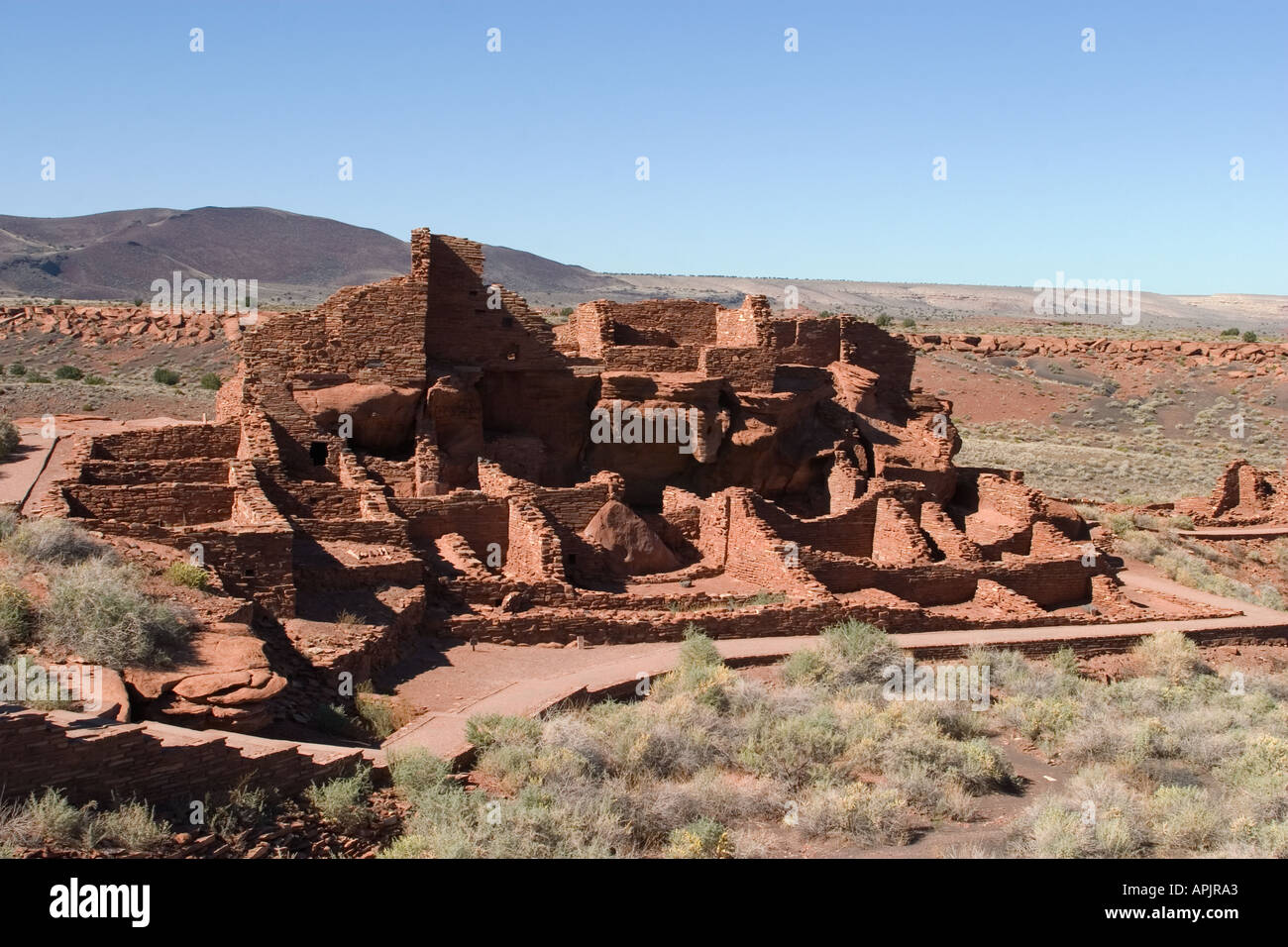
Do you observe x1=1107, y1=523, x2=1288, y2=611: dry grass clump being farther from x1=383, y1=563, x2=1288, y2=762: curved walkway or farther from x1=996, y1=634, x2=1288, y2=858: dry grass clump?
x1=996, y1=634, x2=1288, y2=858: dry grass clump

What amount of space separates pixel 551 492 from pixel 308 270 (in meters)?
129

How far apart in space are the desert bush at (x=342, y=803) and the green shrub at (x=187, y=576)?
4.11 metres

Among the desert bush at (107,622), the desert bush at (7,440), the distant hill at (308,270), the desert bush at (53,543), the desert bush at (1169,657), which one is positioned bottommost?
the desert bush at (1169,657)

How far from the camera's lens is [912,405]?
81.6 feet

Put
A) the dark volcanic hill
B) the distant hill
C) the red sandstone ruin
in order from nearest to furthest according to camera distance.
Answer: the red sandstone ruin < the dark volcanic hill < the distant hill

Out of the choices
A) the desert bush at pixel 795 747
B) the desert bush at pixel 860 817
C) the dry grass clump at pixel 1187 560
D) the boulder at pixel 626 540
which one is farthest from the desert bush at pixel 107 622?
the dry grass clump at pixel 1187 560

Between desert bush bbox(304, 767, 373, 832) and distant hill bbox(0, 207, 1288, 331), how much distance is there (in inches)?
4042

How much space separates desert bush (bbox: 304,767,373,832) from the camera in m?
8.89

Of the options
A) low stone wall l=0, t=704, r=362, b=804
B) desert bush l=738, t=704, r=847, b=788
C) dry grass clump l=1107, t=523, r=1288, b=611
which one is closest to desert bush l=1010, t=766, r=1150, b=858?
desert bush l=738, t=704, r=847, b=788

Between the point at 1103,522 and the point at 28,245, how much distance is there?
451 ft

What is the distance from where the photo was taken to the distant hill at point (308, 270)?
123m

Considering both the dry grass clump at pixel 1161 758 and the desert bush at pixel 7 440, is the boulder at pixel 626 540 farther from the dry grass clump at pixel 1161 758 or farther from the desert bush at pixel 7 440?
the desert bush at pixel 7 440
